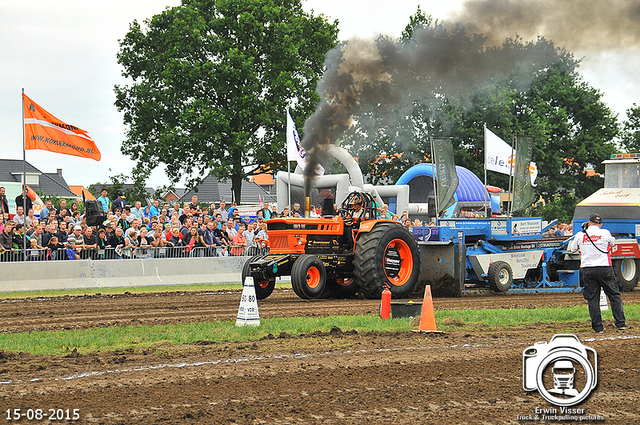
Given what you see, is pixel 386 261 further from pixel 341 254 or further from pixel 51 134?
pixel 51 134

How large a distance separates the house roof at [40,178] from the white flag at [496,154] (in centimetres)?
5603

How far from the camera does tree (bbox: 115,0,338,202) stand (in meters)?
39.9

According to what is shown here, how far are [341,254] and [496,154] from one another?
12233 millimetres

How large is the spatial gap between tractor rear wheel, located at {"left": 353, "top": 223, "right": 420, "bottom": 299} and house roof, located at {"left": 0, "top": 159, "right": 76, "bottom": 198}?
62.4 meters

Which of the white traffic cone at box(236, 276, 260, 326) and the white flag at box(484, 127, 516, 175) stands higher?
the white flag at box(484, 127, 516, 175)

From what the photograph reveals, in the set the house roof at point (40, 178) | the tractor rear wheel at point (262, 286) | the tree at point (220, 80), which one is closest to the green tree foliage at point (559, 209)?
the tree at point (220, 80)

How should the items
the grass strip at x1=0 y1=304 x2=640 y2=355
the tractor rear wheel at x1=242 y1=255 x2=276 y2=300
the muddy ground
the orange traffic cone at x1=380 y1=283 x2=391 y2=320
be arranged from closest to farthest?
the muddy ground < the grass strip at x1=0 y1=304 x2=640 y2=355 < the orange traffic cone at x1=380 y1=283 x2=391 y2=320 < the tractor rear wheel at x1=242 y1=255 x2=276 y2=300

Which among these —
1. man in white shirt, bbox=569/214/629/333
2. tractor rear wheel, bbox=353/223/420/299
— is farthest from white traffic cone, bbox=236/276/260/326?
man in white shirt, bbox=569/214/629/333

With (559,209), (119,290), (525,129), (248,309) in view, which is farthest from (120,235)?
(559,209)

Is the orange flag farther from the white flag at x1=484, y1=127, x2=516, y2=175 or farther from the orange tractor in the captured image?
the white flag at x1=484, y1=127, x2=516, y2=175

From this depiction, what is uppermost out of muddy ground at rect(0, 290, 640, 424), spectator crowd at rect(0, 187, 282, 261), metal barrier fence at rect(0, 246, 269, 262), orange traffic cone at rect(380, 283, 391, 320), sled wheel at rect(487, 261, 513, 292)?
spectator crowd at rect(0, 187, 282, 261)

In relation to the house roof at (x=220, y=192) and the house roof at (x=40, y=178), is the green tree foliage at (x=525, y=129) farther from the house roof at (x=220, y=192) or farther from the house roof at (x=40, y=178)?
the house roof at (x=40, y=178)

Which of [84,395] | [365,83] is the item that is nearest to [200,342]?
[84,395]

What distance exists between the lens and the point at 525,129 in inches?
1794
